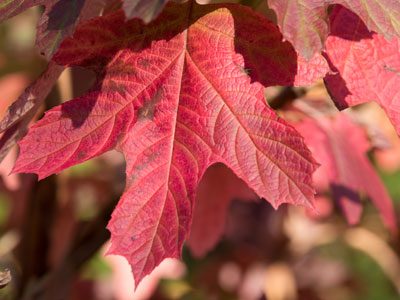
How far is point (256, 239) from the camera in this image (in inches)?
76.3

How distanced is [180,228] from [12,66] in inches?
52.7

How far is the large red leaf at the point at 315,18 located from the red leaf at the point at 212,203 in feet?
1.95

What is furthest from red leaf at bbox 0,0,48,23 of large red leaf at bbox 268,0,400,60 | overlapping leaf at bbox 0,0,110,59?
large red leaf at bbox 268,0,400,60

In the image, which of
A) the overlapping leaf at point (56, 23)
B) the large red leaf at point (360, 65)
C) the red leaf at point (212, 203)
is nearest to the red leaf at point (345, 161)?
the red leaf at point (212, 203)

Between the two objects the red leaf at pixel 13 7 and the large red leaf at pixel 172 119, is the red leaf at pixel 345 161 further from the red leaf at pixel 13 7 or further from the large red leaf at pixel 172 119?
the red leaf at pixel 13 7

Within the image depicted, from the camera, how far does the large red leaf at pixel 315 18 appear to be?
53 cm

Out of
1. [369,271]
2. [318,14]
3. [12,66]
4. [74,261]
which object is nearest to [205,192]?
[74,261]

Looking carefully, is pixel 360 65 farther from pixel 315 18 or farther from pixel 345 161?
pixel 345 161

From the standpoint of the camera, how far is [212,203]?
1.12 metres

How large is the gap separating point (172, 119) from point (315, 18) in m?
0.19

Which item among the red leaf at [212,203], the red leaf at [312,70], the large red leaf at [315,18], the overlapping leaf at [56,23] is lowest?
the red leaf at [212,203]

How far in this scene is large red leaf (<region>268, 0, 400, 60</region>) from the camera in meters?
0.53

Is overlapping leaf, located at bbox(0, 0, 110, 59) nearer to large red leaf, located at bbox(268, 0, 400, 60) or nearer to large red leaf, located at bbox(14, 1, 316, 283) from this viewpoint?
large red leaf, located at bbox(14, 1, 316, 283)

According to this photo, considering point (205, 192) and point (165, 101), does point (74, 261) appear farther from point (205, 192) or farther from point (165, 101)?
point (165, 101)
